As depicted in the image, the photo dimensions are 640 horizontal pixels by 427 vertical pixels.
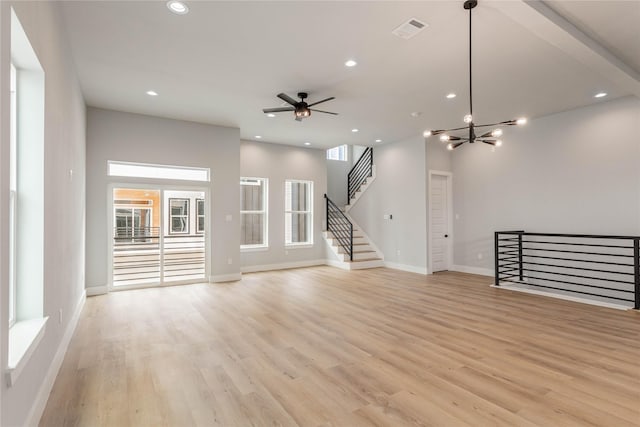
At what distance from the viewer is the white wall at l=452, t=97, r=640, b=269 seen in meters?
5.33

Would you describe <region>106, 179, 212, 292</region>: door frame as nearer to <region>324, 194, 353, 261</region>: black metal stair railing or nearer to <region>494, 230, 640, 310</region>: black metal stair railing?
<region>324, 194, 353, 261</region>: black metal stair railing

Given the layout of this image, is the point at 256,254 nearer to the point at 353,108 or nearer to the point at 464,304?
the point at 353,108

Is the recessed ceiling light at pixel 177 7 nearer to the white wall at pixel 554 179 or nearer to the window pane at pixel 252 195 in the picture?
the window pane at pixel 252 195

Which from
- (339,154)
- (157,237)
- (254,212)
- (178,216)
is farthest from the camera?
(339,154)

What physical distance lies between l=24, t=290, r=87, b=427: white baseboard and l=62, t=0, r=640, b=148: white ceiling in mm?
3155

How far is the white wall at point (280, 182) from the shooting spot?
26.4 feet

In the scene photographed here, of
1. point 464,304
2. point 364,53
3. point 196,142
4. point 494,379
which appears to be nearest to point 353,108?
point 364,53

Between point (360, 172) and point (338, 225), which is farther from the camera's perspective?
point (360, 172)

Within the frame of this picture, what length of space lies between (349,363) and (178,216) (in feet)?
15.9

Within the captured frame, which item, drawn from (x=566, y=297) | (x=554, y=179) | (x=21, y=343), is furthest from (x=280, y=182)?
(x=21, y=343)

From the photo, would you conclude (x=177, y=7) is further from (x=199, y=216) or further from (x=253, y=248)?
(x=253, y=248)

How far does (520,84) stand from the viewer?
4730mm

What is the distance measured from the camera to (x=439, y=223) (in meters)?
8.00

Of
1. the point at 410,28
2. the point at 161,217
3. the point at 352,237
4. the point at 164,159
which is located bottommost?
the point at 352,237
